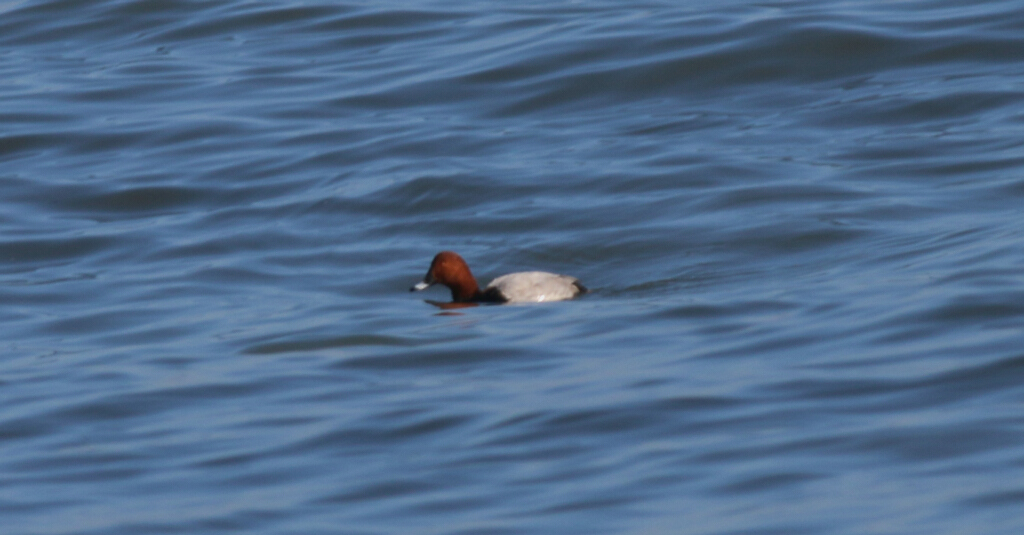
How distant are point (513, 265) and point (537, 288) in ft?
5.14

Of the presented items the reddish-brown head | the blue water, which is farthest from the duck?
the blue water

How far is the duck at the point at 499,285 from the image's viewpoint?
10.2 meters

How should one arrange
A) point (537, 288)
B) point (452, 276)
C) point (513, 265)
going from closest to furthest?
point (537, 288)
point (452, 276)
point (513, 265)

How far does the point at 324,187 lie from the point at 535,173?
5.85 ft

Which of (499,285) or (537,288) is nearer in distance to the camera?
(537,288)

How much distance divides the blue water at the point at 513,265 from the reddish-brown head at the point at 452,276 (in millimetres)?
258

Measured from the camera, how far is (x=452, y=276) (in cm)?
1043

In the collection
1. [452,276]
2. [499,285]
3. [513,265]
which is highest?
[452,276]

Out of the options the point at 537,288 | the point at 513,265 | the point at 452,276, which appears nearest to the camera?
the point at 537,288

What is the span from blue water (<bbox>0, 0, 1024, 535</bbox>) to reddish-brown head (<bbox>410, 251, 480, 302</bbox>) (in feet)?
0.85

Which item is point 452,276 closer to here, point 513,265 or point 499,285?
point 499,285

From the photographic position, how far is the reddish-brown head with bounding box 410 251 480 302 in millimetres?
10430

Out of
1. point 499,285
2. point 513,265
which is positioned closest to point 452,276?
Answer: point 499,285

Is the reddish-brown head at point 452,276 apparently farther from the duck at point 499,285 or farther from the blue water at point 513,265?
the blue water at point 513,265
